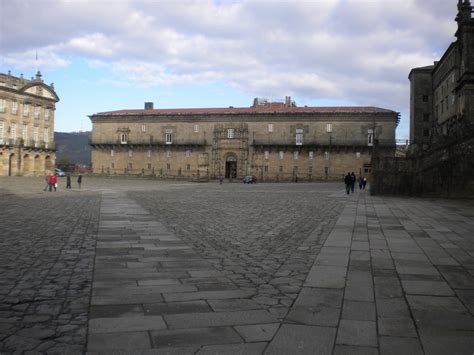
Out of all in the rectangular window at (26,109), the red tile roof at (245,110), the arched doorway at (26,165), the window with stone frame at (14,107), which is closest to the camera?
the red tile roof at (245,110)

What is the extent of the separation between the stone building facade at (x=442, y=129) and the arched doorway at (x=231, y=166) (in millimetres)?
23943

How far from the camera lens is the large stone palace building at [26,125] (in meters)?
60.0

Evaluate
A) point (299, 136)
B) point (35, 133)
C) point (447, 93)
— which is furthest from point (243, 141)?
point (35, 133)

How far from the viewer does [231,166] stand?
65125 millimetres

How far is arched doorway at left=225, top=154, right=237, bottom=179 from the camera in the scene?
64625 millimetres

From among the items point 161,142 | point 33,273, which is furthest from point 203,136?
point 33,273

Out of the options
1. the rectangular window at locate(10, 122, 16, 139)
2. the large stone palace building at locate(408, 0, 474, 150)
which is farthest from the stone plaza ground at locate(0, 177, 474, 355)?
the rectangular window at locate(10, 122, 16, 139)

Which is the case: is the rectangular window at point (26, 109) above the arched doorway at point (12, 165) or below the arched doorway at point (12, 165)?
above

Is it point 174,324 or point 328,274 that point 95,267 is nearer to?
point 174,324

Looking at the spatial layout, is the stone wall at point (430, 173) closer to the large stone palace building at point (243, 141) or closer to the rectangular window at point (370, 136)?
the large stone palace building at point (243, 141)

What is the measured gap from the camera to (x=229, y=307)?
14.0 ft

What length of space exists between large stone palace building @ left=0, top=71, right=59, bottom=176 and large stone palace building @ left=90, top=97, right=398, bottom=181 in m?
6.59

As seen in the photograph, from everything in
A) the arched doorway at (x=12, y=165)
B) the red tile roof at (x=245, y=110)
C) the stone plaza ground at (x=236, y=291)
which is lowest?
the stone plaza ground at (x=236, y=291)

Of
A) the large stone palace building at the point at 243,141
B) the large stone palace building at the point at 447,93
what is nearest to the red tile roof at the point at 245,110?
the large stone palace building at the point at 243,141
